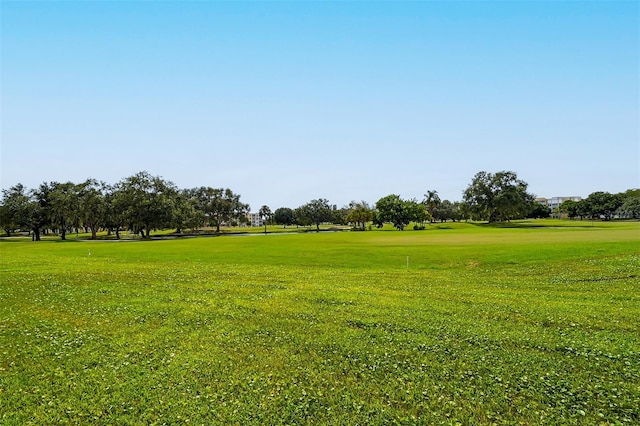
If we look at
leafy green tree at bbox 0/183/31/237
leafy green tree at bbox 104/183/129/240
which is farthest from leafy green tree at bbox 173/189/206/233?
leafy green tree at bbox 0/183/31/237

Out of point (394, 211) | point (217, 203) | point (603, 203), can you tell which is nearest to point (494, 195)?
point (394, 211)

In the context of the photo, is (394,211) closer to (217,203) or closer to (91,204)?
(217,203)

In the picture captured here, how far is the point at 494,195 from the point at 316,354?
479 feet

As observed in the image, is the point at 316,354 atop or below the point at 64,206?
below

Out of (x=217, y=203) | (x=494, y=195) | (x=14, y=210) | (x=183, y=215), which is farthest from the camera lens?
(x=217, y=203)

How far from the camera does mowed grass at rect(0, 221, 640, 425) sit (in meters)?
8.81

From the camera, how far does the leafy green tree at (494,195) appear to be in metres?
140

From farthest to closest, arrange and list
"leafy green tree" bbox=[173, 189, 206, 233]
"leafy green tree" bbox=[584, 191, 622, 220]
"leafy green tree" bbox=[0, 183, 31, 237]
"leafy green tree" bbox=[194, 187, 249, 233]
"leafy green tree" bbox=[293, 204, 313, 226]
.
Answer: "leafy green tree" bbox=[293, 204, 313, 226] → "leafy green tree" bbox=[584, 191, 622, 220] → "leafy green tree" bbox=[194, 187, 249, 233] → "leafy green tree" bbox=[173, 189, 206, 233] → "leafy green tree" bbox=[0, 183, 31, 237]

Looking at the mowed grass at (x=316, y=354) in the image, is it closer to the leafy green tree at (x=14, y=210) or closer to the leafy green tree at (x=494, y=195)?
the leafy green tree at (x=14, y=210)

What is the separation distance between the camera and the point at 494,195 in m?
142

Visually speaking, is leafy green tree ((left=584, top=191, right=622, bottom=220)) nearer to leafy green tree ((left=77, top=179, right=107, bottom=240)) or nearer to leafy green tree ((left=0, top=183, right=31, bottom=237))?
leafy green tree ((left=77, top=179, right=107, bottom=240))

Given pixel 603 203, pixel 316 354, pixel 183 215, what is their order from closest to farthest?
pixel 316 354, pixel 183 215, pixel 603 203

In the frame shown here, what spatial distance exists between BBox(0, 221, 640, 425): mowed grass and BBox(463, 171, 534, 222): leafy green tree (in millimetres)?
126905

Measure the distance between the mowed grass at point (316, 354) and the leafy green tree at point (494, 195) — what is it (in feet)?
416
